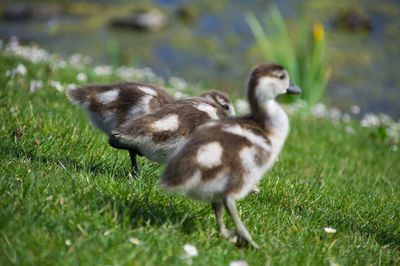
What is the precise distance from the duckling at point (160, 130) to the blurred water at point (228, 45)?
1022cm

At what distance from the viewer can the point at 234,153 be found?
3.40 metres

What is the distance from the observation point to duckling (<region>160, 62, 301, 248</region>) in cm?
331

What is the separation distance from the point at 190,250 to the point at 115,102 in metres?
2.35

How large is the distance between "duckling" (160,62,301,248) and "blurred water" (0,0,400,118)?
11.1 meters

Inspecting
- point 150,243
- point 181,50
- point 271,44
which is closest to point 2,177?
point 150,243

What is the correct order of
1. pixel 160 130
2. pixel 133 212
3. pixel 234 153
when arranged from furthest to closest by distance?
pixel 160 130, pixel 133 212, pixel 234 153

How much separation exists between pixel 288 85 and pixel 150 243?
1807mm

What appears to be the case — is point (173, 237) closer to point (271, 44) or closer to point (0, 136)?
point (0, 136)

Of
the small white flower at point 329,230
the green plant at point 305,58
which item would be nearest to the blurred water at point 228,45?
the green plant at point 305,58

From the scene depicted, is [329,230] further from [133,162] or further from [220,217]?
[133,162]

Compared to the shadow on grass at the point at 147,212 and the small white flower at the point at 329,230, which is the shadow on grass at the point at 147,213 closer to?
the shadow on grass at the point at 147,212

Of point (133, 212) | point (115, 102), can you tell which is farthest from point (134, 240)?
A: point (115, 102)

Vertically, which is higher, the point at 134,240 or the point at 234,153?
the point at 234,153

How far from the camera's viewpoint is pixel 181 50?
19.8 meters
